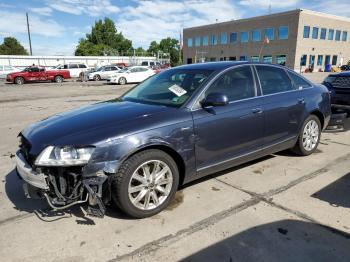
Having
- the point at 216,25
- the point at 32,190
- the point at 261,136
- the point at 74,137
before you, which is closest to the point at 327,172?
the point at 261,136

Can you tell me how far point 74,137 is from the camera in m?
3.06

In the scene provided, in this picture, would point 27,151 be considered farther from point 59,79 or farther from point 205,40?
point 205,40

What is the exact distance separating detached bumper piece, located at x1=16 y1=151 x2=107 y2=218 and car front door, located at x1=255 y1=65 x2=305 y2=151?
2.52m

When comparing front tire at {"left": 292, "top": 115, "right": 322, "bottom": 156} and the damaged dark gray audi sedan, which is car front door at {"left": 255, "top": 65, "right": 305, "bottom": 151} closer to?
the damaged dark gray audi sedan

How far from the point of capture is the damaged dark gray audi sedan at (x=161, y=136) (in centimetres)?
301

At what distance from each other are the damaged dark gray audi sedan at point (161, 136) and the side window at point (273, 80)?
0.02m

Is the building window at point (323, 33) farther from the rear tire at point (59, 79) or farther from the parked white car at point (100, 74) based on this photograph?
the rear tire at point (59, 79)

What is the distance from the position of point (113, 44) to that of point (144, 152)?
79.4 meters

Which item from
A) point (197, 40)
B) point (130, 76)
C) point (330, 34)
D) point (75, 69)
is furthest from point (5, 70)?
point (330, 34)

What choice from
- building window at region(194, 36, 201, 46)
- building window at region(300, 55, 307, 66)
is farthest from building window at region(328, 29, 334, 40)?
building window at region(194, 36, 201, 46)

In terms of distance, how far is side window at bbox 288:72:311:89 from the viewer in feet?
16.4

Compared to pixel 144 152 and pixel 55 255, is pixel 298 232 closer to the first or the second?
pixel 144 152

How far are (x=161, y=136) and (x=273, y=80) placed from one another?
2288 mm

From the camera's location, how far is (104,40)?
7706 centimetres
